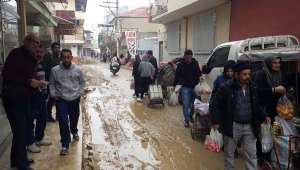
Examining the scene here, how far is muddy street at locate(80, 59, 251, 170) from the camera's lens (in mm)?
4504

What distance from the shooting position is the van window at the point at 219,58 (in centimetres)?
671

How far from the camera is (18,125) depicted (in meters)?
3.49

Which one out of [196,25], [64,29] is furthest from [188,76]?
[64,29]

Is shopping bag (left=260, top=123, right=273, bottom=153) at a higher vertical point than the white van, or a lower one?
lower

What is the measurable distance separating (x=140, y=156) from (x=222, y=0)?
28.6 feet

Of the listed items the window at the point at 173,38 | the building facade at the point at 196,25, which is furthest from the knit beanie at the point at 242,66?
the window at the point at 173,38

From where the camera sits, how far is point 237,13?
1094cm

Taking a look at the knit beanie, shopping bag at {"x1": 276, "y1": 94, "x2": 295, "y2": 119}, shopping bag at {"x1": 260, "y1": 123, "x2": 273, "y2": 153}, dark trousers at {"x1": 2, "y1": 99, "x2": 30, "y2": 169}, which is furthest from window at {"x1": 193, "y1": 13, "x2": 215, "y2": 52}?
dark trousers at {"x1": 2, "y1": 99, "x2": 30, "y2": 169}

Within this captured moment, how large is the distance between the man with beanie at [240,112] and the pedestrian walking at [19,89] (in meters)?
2.45

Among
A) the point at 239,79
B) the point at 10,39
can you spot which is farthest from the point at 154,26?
the point at 239,79

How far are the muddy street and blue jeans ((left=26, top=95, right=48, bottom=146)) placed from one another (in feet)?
2.95

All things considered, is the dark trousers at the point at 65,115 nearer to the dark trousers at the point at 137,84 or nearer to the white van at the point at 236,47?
the white van at the point at 236,47

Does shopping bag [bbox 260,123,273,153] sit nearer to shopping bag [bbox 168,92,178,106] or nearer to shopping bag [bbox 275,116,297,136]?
shopping bag [bbox 275,116,297,136]

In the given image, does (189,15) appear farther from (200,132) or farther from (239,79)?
(239,79)
